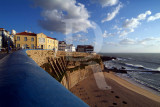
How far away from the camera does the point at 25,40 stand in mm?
24031

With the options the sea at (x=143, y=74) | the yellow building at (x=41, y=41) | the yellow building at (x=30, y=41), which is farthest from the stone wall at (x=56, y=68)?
the sea at (x=143, y=74)

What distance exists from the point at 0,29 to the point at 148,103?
1991 inches

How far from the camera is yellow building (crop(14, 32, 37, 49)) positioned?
23344mm

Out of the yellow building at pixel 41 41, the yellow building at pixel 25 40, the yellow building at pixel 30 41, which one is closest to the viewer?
the yellow building at pixel 25 40

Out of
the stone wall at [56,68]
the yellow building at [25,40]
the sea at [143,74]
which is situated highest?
the yellow building at [25,40]

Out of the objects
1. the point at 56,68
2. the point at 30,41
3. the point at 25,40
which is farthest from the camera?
the point at 30,41

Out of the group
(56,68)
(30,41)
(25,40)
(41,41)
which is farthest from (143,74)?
(25,40)

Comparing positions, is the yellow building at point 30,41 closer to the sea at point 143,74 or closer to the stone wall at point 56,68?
the stone wall at point 56,68

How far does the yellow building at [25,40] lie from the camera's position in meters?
23.3

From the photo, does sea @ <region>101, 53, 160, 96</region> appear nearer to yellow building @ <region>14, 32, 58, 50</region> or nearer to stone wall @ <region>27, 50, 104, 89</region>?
stone wall @ <region>27, 50, 104, 89</region>

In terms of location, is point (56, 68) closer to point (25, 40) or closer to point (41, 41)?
point (41, 41)

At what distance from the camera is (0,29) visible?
2870 centimetres

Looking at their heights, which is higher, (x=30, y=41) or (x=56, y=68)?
(x=30, y=41)

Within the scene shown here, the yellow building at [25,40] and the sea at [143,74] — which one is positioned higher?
the yellow building at [25,40]
